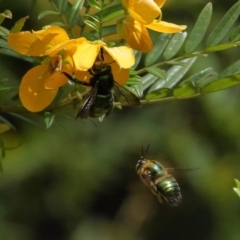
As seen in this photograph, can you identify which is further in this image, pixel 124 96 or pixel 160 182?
pixel 160 182

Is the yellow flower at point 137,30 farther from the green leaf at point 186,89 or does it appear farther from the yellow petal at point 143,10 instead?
the green leaf at point 186,89

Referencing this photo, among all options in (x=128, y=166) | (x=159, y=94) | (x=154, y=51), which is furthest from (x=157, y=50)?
(x=128, y=166)

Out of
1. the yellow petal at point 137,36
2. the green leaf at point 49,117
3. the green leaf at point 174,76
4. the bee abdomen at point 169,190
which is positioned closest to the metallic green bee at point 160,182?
the bee abdomen at point 169,190

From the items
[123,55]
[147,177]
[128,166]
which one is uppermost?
[123,55]

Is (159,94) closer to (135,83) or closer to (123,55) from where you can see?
(135,83)

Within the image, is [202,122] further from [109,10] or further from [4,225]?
[109,10]

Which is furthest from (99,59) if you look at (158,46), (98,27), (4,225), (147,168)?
(4,225)

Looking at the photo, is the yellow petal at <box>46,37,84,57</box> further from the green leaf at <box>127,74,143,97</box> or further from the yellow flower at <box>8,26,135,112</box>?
the green leaf at <box>127,74,143,97</box>
